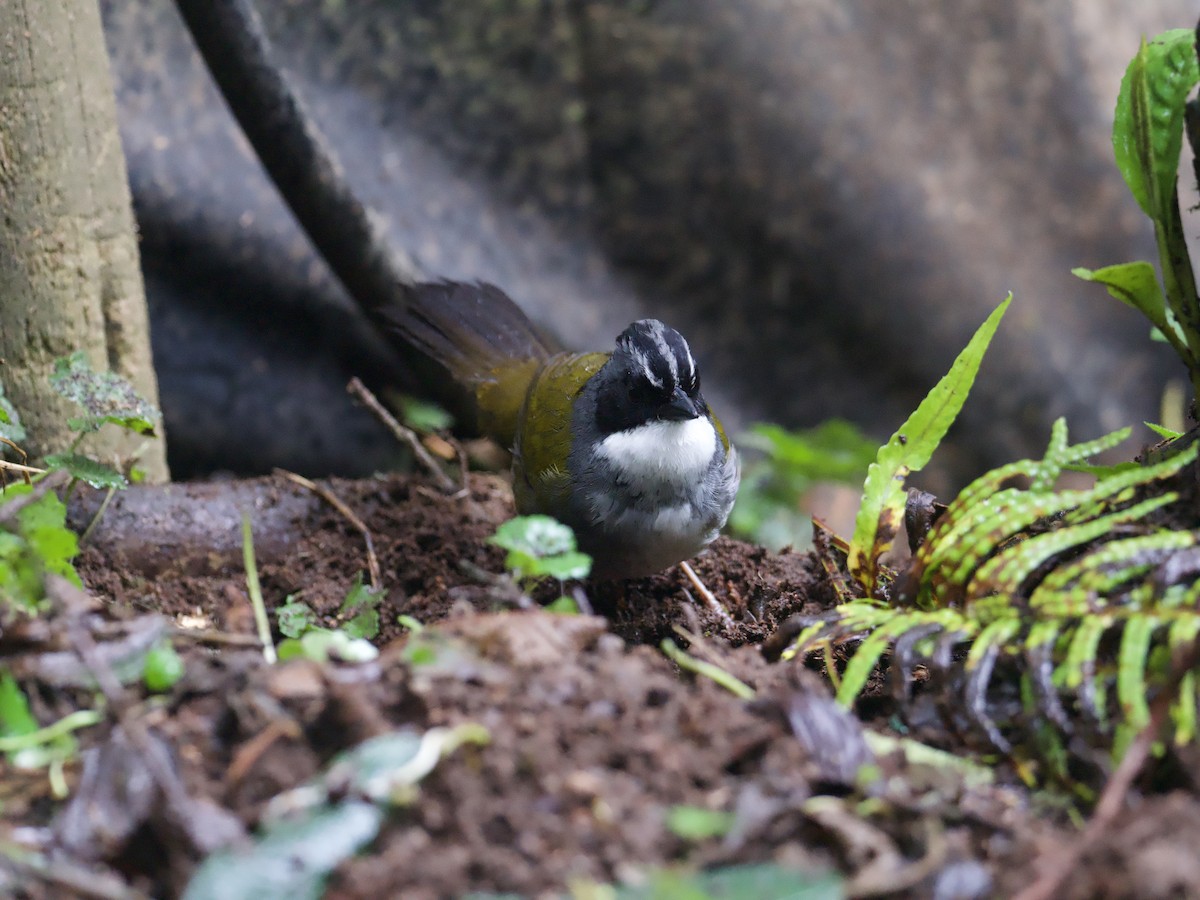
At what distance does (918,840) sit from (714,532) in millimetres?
1943

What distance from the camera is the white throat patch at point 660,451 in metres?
3.48

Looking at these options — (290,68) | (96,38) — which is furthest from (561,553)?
(290,68)

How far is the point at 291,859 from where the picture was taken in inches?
59.4

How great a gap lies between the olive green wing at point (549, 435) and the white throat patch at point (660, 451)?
0.64ft

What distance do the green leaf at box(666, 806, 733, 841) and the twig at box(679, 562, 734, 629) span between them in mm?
1656

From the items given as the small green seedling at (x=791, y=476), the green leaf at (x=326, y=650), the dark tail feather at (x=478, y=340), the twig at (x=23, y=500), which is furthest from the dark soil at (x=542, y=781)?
the small green seedling at (x=791, y=476)

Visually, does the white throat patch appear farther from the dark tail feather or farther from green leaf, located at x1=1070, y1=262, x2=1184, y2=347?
green leaf, located at x1=1070, y1=262, x2=1184, y2=347

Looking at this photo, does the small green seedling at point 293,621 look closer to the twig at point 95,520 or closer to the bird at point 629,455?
the twig at point 95,520

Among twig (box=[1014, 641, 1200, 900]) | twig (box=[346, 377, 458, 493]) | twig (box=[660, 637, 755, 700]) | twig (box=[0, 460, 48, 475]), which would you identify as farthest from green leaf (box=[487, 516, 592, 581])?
twig (box=[346, 377, 458, 493])

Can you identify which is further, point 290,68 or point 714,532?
point 290,68

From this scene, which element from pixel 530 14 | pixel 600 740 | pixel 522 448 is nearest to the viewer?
pixel 600 740

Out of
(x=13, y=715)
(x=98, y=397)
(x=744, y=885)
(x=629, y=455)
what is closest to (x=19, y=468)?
(x=98, y=397)

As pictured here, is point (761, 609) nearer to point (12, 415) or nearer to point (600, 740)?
point (600, 740)

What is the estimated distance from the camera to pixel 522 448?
12.7 ft
